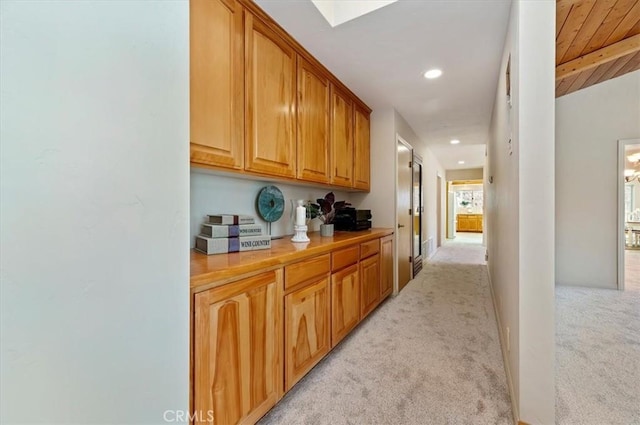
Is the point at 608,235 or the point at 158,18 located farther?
the point at 608,235

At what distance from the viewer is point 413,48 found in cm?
221

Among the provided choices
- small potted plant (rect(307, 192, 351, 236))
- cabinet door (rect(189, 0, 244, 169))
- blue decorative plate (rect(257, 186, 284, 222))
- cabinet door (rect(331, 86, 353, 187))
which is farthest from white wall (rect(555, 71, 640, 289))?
cabinet door (rect(189, 0, 244, 169))

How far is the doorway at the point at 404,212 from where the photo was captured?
372cm

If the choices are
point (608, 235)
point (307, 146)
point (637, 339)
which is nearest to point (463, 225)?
point (608, 235)

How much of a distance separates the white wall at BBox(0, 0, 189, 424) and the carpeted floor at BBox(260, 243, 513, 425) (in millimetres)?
995

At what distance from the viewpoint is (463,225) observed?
530 inches

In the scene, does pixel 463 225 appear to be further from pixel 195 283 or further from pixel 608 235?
pixel 195 283

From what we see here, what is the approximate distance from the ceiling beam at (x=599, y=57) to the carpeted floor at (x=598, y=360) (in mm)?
2622

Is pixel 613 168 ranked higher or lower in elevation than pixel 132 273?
higher

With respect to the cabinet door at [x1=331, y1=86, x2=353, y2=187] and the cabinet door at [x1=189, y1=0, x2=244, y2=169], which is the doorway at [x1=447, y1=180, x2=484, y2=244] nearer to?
the cabinet door at [x1=331, y1=86, x2=353, y2=187]

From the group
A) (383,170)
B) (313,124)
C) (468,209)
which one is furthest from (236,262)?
(468,209)

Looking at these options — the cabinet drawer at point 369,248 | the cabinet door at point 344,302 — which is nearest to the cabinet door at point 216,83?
the cabinet door at point 344,302

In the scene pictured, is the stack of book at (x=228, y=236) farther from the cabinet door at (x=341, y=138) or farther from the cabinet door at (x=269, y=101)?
the cabinet door at (x=341, y=138)

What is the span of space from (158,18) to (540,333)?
202 cm
